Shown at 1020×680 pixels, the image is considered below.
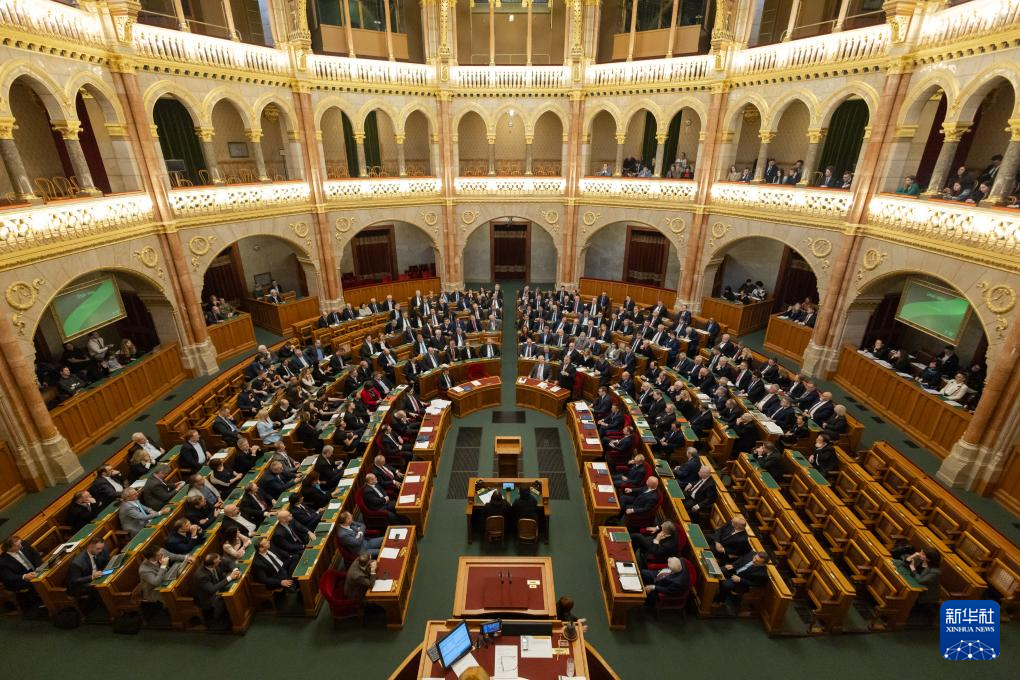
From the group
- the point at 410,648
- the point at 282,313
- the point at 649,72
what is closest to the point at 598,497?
the point at 410,648

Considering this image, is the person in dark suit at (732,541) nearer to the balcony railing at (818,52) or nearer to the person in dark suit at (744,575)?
the person in dark suit at (744,575)

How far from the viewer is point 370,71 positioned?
18.7 m

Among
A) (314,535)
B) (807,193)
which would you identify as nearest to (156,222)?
(314,535)

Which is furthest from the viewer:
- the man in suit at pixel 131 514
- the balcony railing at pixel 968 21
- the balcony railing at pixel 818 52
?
the balcony railing at pixel 818 52

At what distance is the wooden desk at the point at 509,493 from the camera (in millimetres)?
9742

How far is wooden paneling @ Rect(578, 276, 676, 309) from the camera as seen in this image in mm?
21344

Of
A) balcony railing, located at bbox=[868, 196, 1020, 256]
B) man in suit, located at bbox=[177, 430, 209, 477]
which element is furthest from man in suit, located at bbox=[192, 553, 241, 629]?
balcony railing, located at bbox=[868, 196, 1020, 256]

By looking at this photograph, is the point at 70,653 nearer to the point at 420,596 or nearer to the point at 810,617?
the point at 420,596

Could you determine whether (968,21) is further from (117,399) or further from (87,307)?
(87,307)

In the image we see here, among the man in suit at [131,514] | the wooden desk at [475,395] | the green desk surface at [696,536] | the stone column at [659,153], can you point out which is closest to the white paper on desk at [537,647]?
the green desk surface at [696,536]

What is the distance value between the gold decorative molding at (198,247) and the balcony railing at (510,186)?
966 centimetres

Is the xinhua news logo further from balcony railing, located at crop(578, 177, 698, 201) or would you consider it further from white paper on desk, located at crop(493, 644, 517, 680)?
balcony railing, located at crop(578, 177, 698, 201)

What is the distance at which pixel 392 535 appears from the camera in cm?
889

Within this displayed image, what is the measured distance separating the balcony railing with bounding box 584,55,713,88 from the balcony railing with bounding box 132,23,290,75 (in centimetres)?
1131
